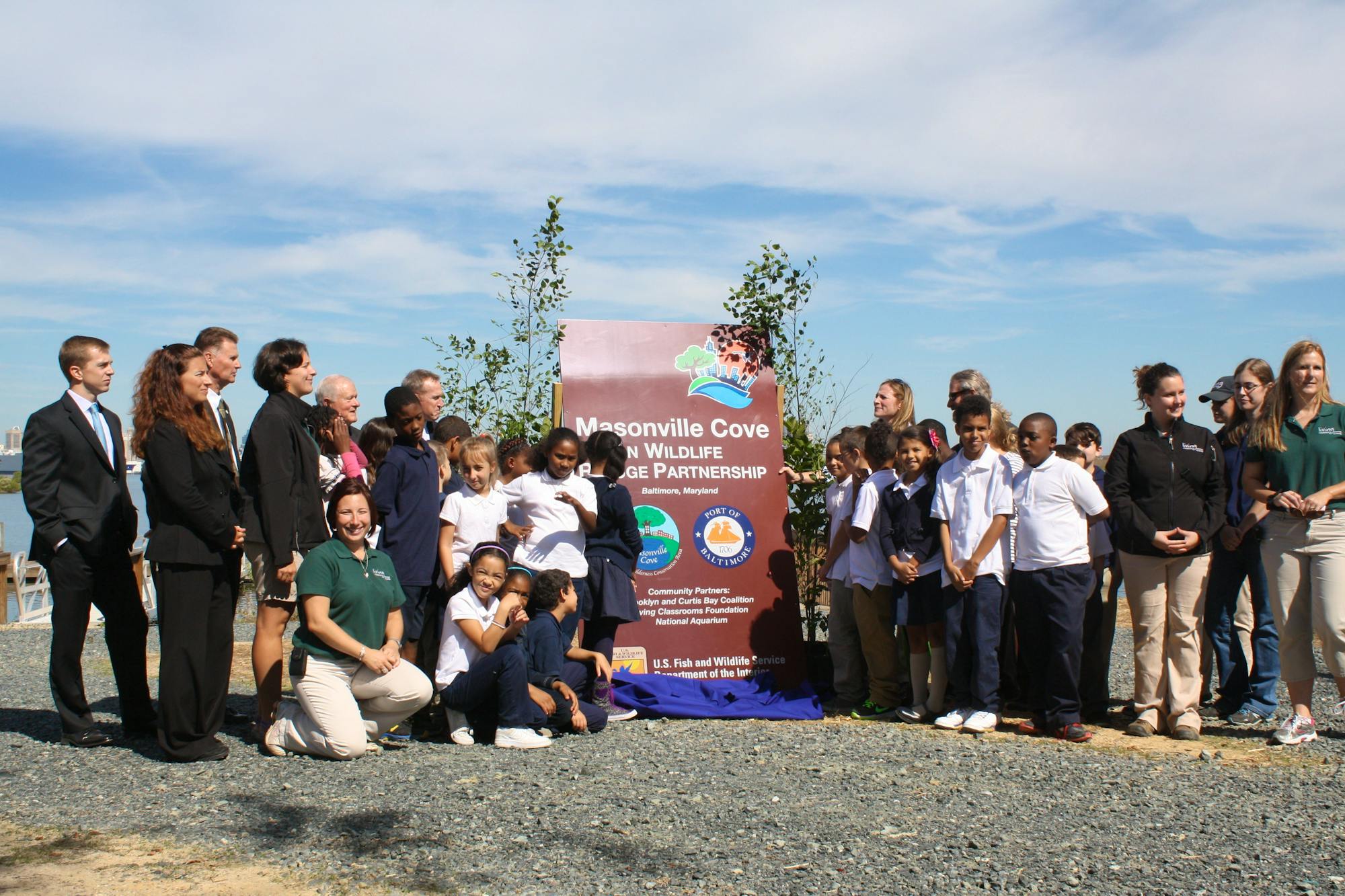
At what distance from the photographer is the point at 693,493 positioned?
6.96 meters

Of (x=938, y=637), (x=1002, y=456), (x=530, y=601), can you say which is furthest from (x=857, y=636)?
(x=530, y=601)

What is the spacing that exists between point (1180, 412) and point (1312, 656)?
4.54 ft

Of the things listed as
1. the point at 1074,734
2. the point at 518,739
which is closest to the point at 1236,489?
the point at 1074,734

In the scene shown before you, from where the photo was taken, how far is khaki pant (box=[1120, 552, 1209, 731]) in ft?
18.2

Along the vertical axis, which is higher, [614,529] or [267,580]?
[614,529]

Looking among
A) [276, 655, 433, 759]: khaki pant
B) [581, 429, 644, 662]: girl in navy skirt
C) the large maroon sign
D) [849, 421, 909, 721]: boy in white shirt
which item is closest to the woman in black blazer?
[276, 655, 433, 759]: khaki pant

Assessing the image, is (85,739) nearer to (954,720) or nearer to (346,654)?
(346,654)

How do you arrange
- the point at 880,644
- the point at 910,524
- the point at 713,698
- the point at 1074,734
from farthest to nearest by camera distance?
1. the point at 713,698
2. the point at 880,644
3. the point at 910,524
4. the point at 1074,734

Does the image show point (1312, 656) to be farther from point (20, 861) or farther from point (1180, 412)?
point (20, 861)

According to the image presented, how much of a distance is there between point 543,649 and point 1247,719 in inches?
155

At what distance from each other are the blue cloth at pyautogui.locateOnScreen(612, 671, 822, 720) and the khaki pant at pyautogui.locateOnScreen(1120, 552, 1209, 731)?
181 centimetres

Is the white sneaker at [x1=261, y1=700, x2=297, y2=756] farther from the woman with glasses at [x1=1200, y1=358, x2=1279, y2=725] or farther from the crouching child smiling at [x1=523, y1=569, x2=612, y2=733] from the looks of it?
the woman with glasses at [x1=1200, y1=358, x2=1279, y2=725]

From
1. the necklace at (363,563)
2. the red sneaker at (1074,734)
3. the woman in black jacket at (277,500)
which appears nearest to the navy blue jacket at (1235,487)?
the red sneaker at (1074,734)

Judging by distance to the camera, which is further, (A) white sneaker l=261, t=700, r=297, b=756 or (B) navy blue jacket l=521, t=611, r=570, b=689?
(B) navy blue jacket l=521, t=611, r=570, b=689
